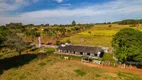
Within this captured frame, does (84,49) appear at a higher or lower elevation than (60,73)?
higher

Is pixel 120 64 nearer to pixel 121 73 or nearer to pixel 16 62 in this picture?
pixel 121 73

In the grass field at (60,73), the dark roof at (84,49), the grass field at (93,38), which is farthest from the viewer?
the grass field at (93,38)

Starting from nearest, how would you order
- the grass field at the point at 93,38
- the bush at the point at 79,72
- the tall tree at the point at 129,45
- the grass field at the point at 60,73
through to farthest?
the grass field at the point at 60,73
the bush at the point at 79,72
the tall tree at the point at 129,45
the grass field at the point at 93,38

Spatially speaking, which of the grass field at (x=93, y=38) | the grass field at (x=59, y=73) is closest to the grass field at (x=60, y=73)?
the grass field at (x=59, y=73)

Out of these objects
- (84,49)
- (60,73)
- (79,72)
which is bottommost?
(79,72)

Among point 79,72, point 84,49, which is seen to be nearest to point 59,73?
point 79,72

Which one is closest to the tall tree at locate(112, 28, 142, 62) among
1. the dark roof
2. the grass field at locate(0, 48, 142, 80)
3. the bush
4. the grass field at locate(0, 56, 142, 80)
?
the grass field at locate(0, 48, 142, 80)

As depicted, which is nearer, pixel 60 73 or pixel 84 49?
pixel 60 73

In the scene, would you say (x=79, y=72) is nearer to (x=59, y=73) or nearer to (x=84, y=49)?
(x=59, y=73)

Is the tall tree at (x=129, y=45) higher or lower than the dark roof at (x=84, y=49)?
higher

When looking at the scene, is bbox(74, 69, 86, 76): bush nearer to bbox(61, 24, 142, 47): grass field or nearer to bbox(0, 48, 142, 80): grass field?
bbox(0, 48, 142, 80): grass field

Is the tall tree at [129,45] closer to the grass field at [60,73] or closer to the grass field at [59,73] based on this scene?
the grass field at [59,73]
